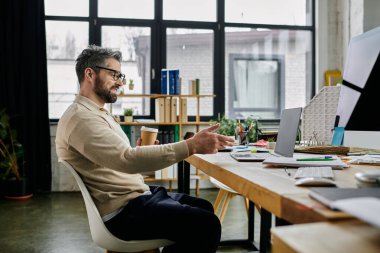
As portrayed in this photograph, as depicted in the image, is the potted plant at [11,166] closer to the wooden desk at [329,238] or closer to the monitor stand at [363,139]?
the monitor stand at [363,139]

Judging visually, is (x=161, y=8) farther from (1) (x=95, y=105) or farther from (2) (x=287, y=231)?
(2) (x=287, y=231)

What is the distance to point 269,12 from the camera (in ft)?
18.2

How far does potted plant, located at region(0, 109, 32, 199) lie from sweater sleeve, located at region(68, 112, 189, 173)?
3.35 meters

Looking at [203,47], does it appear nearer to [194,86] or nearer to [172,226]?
[194,86]

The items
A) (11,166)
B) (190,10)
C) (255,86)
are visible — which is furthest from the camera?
(255,86)

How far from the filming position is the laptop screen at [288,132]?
159 centimetres

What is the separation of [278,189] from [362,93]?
0.58 metres

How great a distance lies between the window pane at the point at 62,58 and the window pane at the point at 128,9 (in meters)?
0.34

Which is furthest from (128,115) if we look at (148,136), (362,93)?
(362,93)

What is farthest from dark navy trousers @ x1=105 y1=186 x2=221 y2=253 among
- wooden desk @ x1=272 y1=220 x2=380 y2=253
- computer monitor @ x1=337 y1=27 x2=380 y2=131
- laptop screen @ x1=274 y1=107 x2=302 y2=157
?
wooden desk @ x1=272 y1=220 x2=380 y2=253

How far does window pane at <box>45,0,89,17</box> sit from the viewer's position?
5.14 m

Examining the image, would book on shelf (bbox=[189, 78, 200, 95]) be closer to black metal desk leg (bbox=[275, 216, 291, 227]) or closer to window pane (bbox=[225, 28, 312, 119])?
window pane (bbox=[225, 28, 312, 119])

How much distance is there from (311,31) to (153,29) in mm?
2135

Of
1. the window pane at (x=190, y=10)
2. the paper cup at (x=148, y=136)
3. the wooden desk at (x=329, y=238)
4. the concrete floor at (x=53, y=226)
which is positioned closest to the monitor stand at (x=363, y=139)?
the wooden desk at (x=329, y=238)
